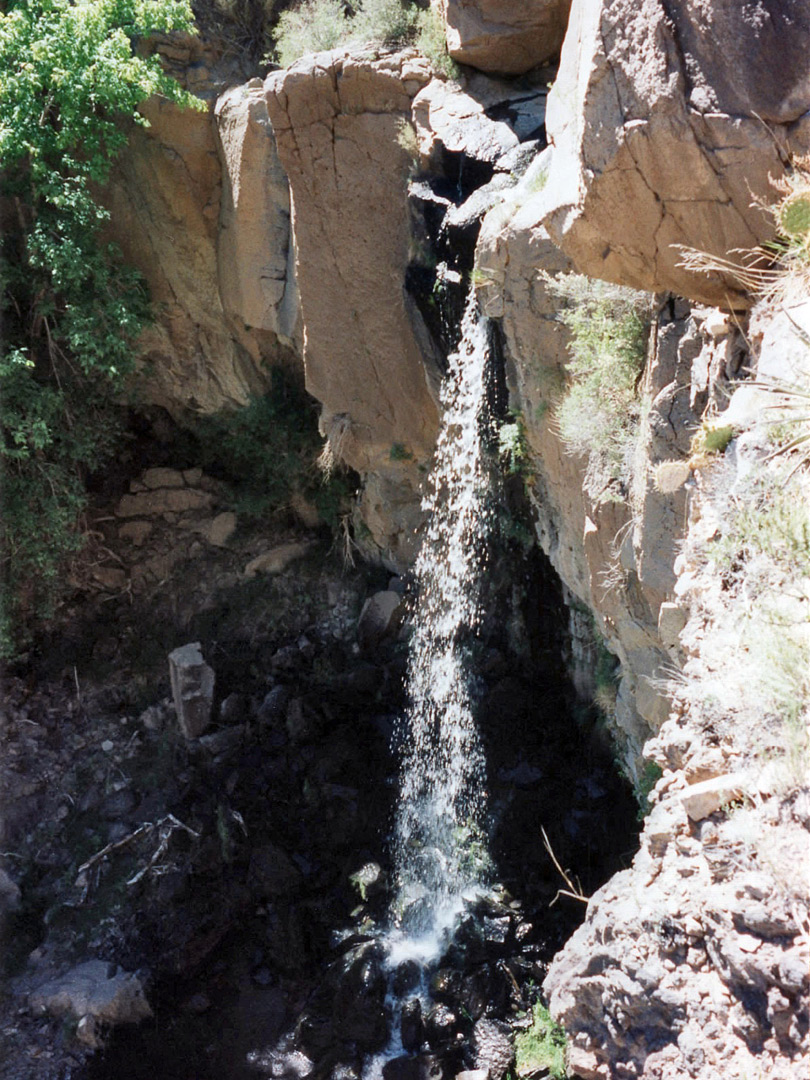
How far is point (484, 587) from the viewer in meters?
8.52

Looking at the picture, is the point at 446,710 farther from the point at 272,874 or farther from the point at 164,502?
the point at 164,502

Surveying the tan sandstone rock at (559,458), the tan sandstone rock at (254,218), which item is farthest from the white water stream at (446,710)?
the tan sandstone rock at (254,218)

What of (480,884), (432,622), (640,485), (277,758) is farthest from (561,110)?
(277,758)

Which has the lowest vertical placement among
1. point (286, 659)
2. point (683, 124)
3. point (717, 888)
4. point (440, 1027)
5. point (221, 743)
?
point (440, 1027)

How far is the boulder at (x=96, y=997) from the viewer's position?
7.25 meters

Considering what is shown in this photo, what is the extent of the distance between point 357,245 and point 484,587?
11.0ft

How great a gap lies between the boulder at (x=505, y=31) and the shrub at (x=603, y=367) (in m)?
2.52

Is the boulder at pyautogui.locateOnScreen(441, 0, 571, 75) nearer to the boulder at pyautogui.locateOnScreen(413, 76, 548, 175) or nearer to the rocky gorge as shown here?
the rocky gorge

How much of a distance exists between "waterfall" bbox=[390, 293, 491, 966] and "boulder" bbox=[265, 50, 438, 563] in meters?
0.68

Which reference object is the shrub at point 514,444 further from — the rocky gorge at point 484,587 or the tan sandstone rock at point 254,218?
the tan sandstone rock at point 254,218

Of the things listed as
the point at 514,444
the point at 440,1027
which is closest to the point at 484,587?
the point at 514,444

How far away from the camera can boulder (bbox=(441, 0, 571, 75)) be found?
22.7 feet

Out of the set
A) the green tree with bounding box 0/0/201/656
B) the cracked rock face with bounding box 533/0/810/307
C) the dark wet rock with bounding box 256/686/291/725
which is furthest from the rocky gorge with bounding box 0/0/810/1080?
the green tree with bounding box 0/0/201/656

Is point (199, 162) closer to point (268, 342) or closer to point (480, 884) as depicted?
point (268, 342)
